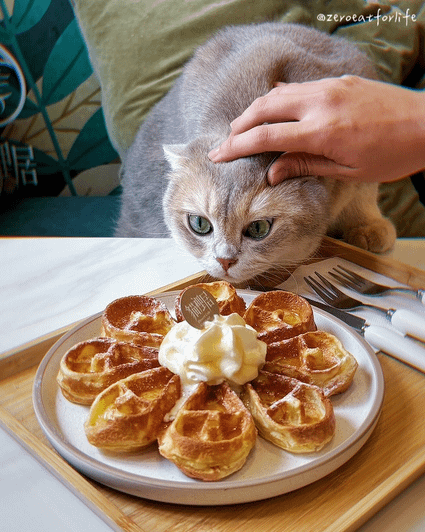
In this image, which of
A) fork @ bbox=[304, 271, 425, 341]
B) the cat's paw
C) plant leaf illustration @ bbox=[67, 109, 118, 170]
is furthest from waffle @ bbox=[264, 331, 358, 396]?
plant leaf illustration @ bbox=[67, 109, 118, 170]

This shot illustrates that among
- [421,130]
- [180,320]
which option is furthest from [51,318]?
[421,130]

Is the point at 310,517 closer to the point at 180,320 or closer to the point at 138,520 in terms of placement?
the point at 138,520

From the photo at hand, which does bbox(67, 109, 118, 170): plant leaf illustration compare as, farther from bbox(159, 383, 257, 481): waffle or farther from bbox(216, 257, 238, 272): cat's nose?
bbox(159, 383, 257, 481): waffle

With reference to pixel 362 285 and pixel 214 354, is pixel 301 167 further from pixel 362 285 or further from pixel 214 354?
pixel 214 354

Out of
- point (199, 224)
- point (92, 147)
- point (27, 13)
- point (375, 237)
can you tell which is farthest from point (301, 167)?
point (27, 13)

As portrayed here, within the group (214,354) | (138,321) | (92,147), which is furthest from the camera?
(92,147)

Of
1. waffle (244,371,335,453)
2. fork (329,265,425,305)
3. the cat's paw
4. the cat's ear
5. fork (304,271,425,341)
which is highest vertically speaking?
the cat's ear

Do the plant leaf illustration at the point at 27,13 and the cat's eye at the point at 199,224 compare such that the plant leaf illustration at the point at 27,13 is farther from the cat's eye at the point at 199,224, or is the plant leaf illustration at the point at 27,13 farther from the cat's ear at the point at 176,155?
the cat's eye at the point at 199,224
